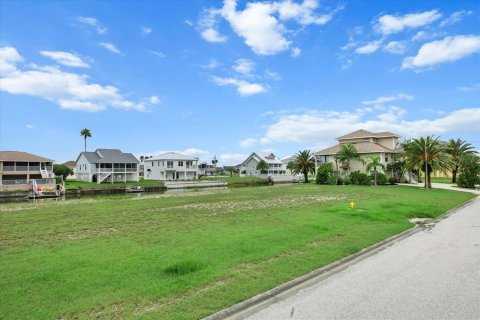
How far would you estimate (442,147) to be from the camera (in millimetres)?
43406

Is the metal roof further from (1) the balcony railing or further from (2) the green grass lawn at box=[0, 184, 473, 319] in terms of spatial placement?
(2) the green grass lawn at box=[0, 184, 473, 319]

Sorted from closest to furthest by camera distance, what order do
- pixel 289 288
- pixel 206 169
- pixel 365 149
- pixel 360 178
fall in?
pixel 289 288, pixel 360 178, pixel 365 149, pixel 206 169

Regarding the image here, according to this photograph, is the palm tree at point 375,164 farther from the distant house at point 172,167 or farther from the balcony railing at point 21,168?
the balcony railing at point 21,168

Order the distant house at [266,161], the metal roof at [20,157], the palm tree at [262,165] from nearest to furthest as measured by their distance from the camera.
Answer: the metal roof at [20,157] → the palm tree at [262,165] → the distant house at [266,161]

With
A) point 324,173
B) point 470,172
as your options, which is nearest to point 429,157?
point 470,172

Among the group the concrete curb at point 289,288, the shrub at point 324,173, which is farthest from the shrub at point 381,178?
the concrete curb at point 289,288

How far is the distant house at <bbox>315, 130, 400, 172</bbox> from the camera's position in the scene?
2188 inches

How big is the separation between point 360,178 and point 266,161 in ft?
162

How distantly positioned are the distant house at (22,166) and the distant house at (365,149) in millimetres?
51122

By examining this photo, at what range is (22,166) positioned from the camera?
58.0 m

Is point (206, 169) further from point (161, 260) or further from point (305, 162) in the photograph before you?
point (161, 260)

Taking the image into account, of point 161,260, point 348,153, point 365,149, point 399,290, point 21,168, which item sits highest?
point 365,149

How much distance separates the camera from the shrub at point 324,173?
187 ft

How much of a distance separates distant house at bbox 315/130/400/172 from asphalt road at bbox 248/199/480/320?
47.2 meters
